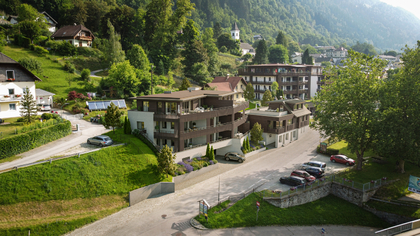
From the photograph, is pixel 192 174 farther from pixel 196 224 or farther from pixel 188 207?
pixel 196 224

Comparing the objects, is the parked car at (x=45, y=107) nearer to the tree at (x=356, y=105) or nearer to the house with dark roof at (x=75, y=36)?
the house with dark roof at (x=75, y=36)

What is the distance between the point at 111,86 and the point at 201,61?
3474cm

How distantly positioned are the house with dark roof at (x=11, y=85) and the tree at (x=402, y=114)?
1963 inches

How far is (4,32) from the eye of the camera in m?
74.1

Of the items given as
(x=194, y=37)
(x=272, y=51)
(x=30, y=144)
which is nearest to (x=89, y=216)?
(x=30, y=144)

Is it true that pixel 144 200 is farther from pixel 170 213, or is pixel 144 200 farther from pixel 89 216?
pixel 89 216

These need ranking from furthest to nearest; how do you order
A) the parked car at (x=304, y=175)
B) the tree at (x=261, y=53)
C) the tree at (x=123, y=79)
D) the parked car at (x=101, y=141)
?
the tree at (x=261, y=53) → the tree at (x=123, y=79) → the parked car at (x=304, y=175) → the parked car at (x=101, y=141)

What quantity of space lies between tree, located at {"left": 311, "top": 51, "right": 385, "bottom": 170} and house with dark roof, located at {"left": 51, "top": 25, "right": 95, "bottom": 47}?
234 ft

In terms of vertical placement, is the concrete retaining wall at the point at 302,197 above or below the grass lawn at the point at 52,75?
below

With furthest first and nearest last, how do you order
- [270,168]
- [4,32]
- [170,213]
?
[4,32], [270,168], [170,213]

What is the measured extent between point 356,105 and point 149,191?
1183 inches

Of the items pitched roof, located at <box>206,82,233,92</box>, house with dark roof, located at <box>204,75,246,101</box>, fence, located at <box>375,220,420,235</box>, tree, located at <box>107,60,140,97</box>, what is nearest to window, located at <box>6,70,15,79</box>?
tree, located at <box>107,60,140,97</box>

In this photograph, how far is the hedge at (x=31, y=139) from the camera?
29556 mm

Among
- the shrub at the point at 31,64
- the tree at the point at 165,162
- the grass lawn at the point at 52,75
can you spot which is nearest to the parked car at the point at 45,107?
the grass lawn at the point at 52,75
